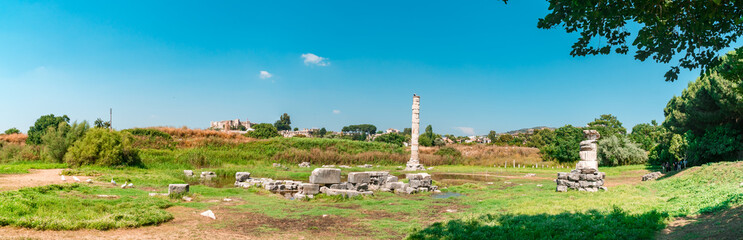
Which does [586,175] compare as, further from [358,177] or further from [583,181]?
[358,177]

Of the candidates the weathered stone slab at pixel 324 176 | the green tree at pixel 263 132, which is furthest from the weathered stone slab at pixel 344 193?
the green tree at pixel 263 132

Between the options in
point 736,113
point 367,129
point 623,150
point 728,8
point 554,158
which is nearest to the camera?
point 728,8

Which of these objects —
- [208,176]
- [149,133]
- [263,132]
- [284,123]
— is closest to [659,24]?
[208,176]

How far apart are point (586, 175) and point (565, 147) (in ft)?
78.8

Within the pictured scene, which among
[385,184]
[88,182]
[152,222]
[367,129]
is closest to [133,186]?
[88,182]

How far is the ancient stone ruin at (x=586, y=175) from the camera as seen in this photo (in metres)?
14.1

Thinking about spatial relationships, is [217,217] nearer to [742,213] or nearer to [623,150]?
[742,213]

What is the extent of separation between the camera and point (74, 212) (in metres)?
8.38

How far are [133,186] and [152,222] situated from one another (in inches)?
302

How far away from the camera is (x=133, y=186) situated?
48.0ft

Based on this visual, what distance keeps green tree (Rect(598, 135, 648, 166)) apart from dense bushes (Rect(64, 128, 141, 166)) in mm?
35575

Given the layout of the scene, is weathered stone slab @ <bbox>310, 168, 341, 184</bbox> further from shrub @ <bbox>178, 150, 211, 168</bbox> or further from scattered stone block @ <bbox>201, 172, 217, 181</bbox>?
shrub @ <bbox>178, 150, 211, 168</bbox>

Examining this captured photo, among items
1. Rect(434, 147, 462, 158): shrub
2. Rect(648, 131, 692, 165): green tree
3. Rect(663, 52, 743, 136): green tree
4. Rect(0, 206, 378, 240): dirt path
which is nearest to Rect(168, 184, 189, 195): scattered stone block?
Rect(0, 206, 378, 240): dirt path

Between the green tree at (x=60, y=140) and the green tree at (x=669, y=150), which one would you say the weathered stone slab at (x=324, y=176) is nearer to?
the green tree at (x=60, y=140)
